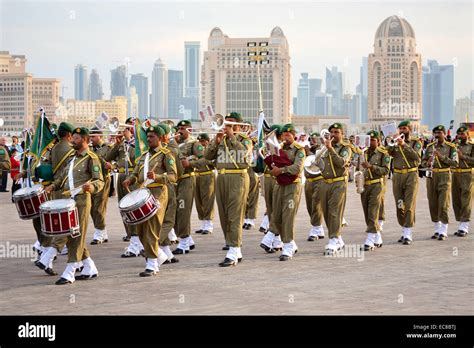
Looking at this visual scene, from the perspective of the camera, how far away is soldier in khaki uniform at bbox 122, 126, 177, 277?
1170 centimetres

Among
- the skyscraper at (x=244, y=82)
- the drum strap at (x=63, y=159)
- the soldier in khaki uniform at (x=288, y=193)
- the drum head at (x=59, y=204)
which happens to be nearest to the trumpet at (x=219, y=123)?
the soldier in khaki uniform at (x=288, y=193)

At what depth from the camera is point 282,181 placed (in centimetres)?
1323

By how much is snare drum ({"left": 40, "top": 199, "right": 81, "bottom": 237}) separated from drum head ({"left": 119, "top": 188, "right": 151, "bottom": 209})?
64 centimetres

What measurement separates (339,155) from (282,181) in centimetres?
114

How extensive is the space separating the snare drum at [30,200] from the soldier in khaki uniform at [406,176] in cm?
614

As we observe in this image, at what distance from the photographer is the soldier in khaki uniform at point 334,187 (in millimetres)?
13719

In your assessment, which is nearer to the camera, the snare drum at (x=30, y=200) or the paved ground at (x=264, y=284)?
the paved ground at (x=264, y=284)

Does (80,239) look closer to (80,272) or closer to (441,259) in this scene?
(80,272)

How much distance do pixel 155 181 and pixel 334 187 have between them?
3243 millimetres

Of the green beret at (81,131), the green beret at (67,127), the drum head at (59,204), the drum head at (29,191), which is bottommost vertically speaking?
the drum head at (59,204)

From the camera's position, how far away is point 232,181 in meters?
12.9

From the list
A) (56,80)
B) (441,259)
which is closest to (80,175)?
(441,259)

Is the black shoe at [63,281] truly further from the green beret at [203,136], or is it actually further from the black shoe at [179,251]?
the green beret at [203,136]

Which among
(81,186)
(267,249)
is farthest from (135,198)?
(267,249)
